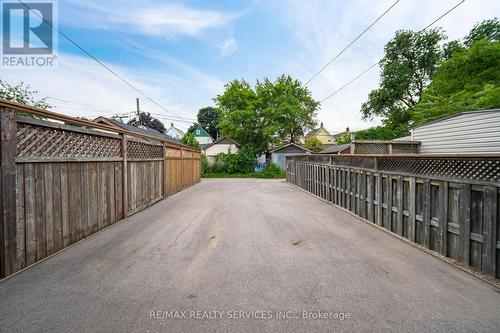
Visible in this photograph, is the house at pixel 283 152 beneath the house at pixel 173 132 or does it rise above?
beneath

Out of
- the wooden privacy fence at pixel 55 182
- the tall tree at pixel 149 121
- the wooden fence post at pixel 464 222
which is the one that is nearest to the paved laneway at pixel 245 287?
the wooden fence post at pixel 464 222

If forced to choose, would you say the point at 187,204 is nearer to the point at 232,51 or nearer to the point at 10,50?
the point at 10,50

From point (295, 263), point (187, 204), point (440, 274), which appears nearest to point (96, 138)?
point (187, 204)

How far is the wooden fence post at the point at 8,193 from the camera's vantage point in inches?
96.3

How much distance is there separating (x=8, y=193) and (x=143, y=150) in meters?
4.18

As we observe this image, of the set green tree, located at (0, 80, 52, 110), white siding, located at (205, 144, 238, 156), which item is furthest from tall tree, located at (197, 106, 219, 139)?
green tree, located at (0, 80, 52, 110)

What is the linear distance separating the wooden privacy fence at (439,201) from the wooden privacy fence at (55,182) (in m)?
5.31

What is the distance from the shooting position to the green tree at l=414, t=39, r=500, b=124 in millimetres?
14211

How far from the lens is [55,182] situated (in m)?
3.27

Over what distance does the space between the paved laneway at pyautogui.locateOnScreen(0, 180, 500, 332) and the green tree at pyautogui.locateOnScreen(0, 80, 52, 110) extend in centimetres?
1370

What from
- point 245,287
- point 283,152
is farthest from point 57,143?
point 283,152

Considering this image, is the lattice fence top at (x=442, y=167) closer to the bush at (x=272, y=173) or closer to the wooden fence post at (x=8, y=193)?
the wooden fence post at (x=8, y=193)

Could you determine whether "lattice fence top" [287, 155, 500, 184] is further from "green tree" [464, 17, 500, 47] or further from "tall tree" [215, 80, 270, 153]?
"green tree" [464, 17, 500, 47]

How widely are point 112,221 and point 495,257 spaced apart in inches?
239
